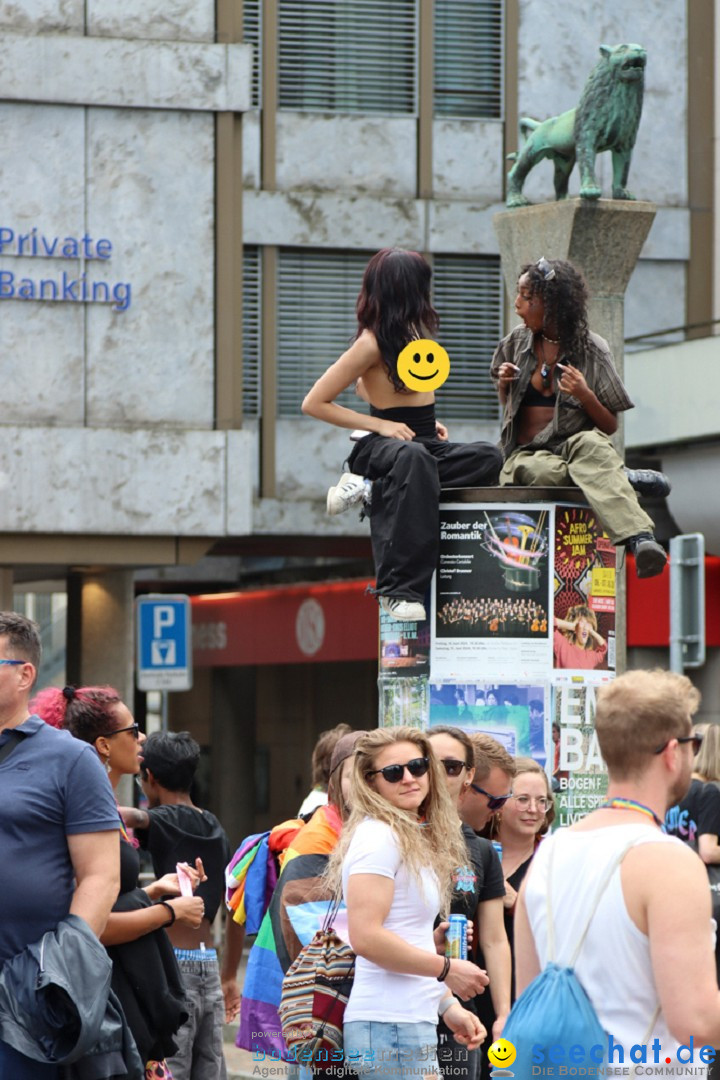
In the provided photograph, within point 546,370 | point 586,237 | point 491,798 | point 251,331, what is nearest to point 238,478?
point 251,331

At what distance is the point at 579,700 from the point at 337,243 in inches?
693

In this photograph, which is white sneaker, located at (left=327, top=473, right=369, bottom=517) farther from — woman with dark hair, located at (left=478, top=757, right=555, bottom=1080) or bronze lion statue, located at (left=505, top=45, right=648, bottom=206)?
→ bronze lion statue, located at (left=505, top=45, right=648, bottom=206)

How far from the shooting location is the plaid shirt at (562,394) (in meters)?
8.36

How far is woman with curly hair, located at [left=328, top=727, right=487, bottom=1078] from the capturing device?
550 centimetres

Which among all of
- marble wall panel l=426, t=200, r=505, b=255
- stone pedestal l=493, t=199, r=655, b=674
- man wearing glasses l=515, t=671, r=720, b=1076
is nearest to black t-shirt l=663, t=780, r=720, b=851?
stone pedestal l=493, t=199, r=655, b=674

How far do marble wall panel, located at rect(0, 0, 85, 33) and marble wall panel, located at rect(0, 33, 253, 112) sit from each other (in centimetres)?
14

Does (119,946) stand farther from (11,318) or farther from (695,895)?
(11,318)

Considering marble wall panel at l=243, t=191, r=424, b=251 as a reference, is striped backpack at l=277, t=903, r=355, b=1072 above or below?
below

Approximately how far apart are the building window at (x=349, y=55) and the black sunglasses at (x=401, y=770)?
20610 millimetres

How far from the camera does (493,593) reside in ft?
26.8

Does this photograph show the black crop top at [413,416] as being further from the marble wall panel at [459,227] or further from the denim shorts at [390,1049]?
the marble wall panel at [459,227]

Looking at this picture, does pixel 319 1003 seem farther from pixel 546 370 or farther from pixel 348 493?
pixel 546 370

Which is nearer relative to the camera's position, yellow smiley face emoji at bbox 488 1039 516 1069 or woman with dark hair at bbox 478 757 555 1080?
yellow smiley face emoji at bbox 488 1039 516 1069

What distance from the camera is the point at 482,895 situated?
20.9 feet
